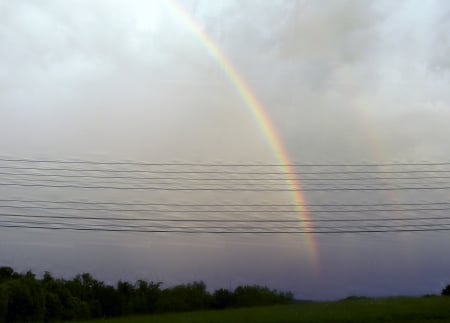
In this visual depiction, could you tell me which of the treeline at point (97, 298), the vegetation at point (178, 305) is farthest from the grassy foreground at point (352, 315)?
the treeline at point (97, 298)

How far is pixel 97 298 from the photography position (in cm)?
10231

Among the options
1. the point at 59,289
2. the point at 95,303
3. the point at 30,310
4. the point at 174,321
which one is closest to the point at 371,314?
the point at 174,321

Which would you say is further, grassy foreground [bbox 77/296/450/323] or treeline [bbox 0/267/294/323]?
treeline [bbox 0/267/294/323]

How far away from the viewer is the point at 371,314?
31172 mm

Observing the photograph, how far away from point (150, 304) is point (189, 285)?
736 cm

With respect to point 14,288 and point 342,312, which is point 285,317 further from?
point 14,288

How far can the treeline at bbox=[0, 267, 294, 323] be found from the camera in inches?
2692

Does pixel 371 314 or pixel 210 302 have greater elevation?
pixel 210 302

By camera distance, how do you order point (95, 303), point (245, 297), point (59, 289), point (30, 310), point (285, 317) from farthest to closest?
point (95, 303) → point (245, 297) → point (59, 289) → point (30, 310) → point (285, 317)

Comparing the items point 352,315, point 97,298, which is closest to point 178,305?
point 97,298

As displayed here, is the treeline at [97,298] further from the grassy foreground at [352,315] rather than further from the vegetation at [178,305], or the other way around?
the grassy foreground at [352,315]

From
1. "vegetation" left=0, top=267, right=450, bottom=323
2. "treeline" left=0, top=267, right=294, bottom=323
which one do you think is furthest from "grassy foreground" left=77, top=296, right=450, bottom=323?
"treeline" left=0, top=267, right=294, bottom=323

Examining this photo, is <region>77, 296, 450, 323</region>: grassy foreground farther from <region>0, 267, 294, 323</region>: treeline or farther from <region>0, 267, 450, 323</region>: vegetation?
<region>0, 267, 294, 323</region>: treeline

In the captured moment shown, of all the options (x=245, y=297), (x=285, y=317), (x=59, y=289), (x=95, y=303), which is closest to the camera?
(x=285, y=317)
